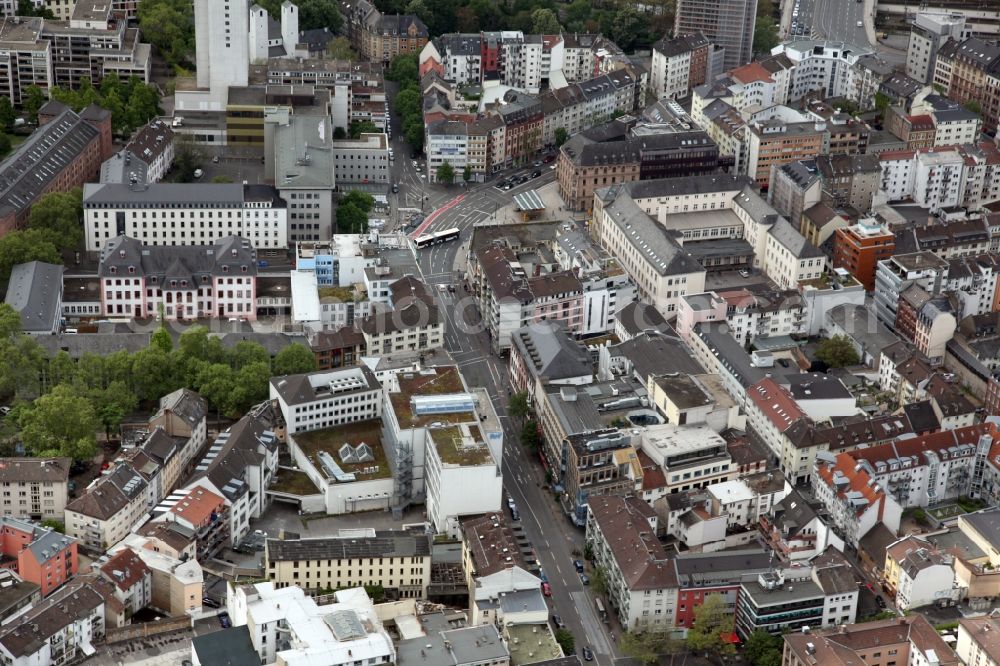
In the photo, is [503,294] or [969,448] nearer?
[969,448]

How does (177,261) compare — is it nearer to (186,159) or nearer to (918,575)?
(186,159)

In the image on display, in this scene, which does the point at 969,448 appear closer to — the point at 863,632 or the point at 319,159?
the point at 863,632

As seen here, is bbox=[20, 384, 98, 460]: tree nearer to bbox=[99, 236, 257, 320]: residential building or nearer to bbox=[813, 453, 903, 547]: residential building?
bbox=[99, 236, 257, 320]: residential building

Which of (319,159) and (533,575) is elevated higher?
(319,159)

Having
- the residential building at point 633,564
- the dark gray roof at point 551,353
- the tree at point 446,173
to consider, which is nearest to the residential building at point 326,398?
the dark gray roof at point 551,353

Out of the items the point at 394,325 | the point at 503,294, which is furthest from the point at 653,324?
the point at 394,325

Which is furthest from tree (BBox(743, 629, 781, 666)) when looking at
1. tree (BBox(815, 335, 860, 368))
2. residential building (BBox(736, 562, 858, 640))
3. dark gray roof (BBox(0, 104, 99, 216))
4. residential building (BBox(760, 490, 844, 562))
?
dark gray roof (BBox(0, 104, 99, 216))
